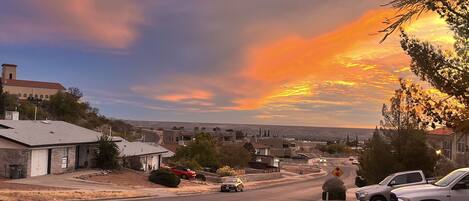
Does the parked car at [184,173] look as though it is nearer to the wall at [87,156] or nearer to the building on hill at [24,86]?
the wall at [87,156]

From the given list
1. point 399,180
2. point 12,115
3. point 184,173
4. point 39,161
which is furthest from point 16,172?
point 399,180

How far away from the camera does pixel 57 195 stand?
30.1 metres

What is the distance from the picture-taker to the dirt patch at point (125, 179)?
140 feet

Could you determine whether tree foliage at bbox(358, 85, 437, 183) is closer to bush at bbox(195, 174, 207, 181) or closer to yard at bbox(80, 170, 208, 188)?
yard at bbox(80, 170, 208, 188)

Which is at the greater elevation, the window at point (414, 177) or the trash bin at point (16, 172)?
the window at point (414, 177)

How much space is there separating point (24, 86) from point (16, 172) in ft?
503

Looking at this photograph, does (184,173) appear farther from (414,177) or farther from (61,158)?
(414,177)

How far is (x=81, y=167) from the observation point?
49.0 meters

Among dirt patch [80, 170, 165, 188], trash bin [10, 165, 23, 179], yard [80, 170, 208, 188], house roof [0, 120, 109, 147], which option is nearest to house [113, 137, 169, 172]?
house roof [0, 120, 109, 147]

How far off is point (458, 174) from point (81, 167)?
3986cm

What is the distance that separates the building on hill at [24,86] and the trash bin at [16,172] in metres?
138

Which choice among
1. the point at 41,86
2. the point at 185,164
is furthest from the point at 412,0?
the point at 41,86

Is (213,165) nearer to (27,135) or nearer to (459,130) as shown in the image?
(27,135)

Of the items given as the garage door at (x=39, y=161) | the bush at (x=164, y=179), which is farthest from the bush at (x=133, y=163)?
the garage door at (x=39, y=161)
